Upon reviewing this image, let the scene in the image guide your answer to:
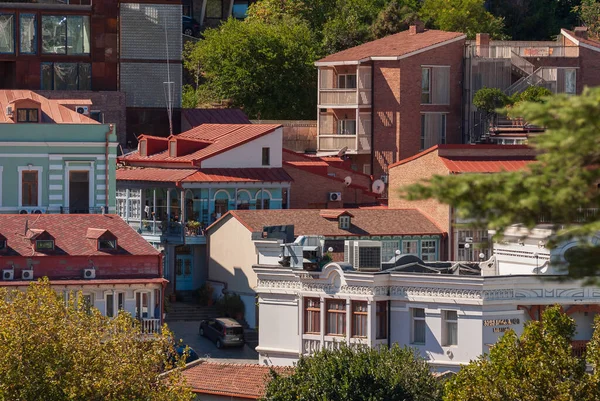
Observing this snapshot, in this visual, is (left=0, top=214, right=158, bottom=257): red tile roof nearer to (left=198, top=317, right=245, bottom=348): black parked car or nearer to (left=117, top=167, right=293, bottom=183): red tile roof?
(left=198, top=317, right=245, bottom=348): black parked car

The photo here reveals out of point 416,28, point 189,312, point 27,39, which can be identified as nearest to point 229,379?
point 189,312

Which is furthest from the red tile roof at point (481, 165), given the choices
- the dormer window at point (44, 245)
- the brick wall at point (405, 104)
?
the dormer window at point (44, 245)

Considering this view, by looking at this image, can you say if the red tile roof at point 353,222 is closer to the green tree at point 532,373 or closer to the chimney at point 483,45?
the chimney at point 483,45

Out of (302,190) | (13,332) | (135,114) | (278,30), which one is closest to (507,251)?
(13,332)

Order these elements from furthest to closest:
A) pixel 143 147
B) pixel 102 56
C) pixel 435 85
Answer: pixel 435 85, pixel 102 56, pixel 143 147

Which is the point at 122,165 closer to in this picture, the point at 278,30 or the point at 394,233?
the point at 394,233

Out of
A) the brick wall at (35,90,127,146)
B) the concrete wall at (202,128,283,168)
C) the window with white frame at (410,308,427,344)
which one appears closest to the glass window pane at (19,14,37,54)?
the brick wall at (35,90,127,146)

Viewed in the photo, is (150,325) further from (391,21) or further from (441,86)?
(391,21)
